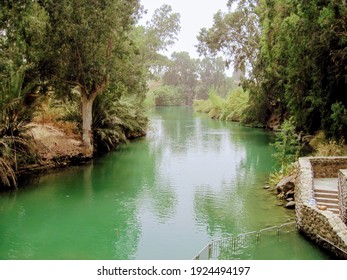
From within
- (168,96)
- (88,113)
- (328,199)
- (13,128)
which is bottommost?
(328,199)

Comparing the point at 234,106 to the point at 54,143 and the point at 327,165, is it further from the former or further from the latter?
the point at 327,165

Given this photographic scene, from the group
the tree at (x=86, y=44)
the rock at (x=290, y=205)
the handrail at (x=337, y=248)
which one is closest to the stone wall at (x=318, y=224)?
the handrail at (x=337, y=248)

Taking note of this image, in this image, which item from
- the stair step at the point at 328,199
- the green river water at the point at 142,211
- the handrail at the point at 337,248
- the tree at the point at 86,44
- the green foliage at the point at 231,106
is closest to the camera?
the handrail at the point at 337,248

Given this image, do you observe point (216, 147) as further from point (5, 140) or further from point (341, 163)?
point (5, 140)

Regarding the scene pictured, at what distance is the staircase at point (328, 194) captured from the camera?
10.1 m

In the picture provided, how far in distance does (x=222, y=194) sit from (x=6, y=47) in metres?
8.54

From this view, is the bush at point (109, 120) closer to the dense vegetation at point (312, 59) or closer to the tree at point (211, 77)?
the dense vegetation at point (312, 59)

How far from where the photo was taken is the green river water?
864 centimetres

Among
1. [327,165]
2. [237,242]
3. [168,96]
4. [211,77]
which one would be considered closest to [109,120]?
[327,165]

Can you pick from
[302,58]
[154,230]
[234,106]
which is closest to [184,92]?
[234,106]

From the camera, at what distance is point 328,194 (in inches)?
423

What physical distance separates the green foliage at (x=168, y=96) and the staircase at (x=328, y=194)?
63.7m

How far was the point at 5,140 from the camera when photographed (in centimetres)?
1340

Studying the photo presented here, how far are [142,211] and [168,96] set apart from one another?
69.4 metres
